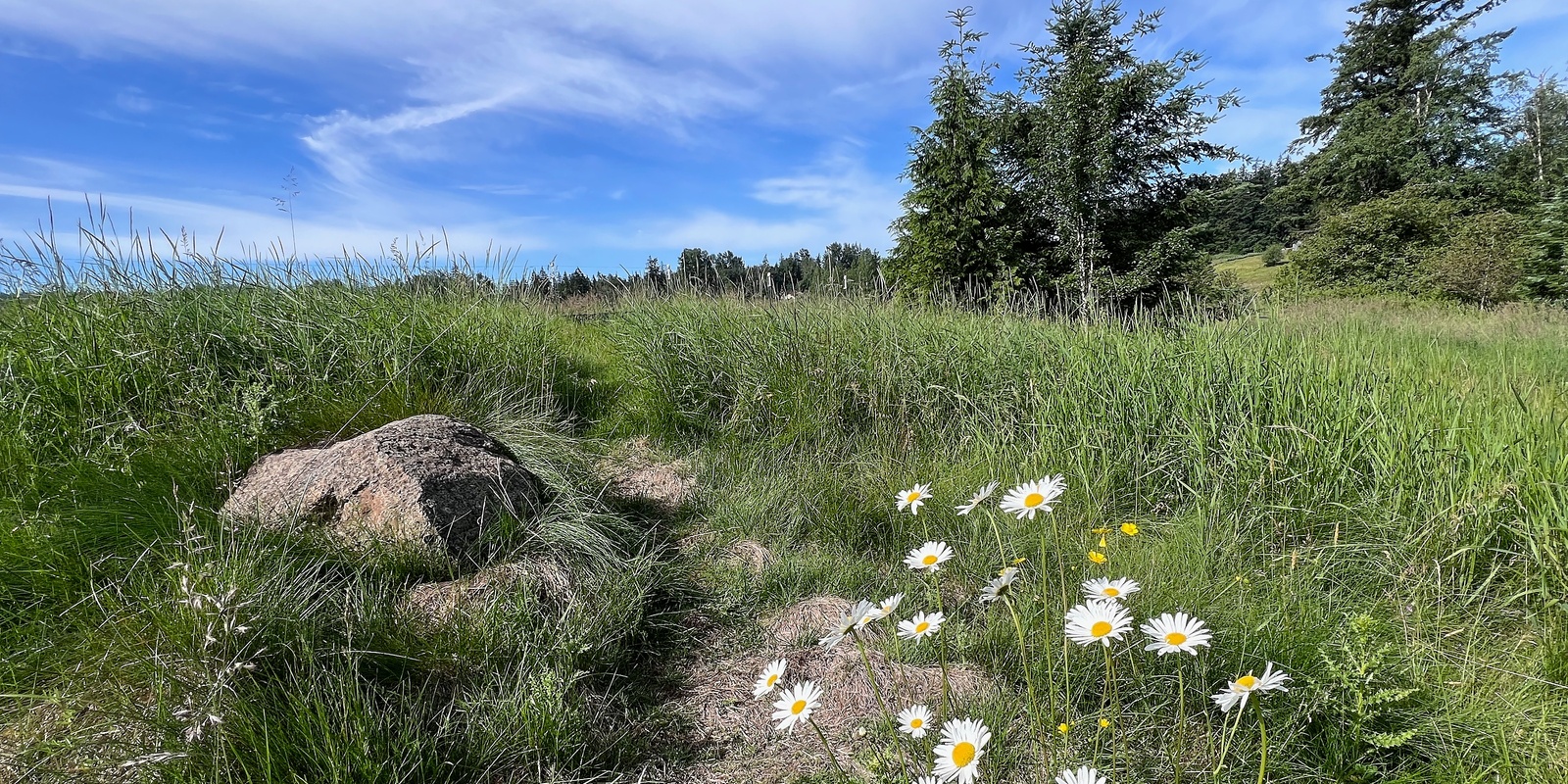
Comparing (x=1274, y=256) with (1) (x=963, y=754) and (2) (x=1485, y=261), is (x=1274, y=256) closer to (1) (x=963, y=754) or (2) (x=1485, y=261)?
(2) (x=1485, y=261)

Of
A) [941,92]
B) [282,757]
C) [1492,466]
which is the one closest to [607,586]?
[282,757]

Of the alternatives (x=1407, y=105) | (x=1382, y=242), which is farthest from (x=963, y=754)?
(x=1407, y=105)

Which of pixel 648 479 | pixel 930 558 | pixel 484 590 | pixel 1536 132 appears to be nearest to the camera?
pixel 930 558

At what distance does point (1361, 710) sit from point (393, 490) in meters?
2.94

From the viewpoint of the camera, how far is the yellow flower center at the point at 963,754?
0.94 meters

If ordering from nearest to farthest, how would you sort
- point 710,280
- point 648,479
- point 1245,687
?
point 1245,687, point 648,479, point 710,280

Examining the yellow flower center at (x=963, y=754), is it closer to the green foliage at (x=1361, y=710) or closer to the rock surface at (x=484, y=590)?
the green foliage at (x=1361, y=710)

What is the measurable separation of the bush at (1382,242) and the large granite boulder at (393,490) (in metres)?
22.8

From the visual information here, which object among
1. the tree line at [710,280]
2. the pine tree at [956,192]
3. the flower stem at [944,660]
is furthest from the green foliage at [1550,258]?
the flower stem at [944,660]

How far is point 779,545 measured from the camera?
2775 millimetres

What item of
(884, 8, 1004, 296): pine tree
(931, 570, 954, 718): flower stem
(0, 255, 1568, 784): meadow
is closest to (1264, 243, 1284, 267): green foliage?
(884, 8, 1004, 296): pine tree

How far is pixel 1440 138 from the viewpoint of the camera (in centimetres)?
2036

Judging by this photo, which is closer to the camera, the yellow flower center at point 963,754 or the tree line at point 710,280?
the yellow flower center at point 963,754

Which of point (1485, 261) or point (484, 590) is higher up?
point (1485, 261)
